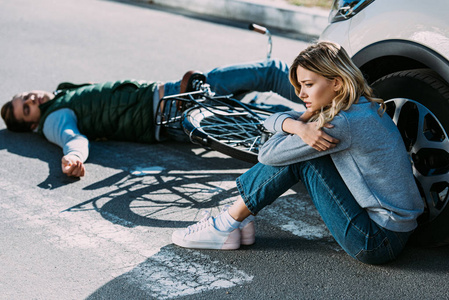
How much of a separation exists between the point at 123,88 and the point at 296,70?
7.58 ft

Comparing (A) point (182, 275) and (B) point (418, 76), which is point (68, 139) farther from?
(B) point (418, 76)

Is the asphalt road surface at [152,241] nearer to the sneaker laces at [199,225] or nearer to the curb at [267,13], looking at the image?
the sneaker laces at [199,225]

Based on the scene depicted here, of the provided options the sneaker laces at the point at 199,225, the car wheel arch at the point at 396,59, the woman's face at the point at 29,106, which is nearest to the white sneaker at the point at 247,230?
the sneaker laces at the point at 199,225

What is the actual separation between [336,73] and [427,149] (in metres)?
0.72

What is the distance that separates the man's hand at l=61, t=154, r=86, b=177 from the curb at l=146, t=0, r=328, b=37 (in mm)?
5653

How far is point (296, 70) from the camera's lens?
318cm

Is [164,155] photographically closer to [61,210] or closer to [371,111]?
[61,210]

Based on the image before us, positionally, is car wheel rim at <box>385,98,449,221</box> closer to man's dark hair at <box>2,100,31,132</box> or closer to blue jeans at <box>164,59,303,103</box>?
blue jeans at <box>164,59,303,103</box>

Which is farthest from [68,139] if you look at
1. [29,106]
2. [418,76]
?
[418,76]

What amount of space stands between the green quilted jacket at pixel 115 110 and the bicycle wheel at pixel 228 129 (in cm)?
58

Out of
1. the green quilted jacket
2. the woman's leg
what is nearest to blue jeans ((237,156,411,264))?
the woman's leg

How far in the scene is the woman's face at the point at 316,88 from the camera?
307cm

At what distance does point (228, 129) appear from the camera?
4691mm

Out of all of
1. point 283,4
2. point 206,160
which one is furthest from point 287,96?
point 283,4
